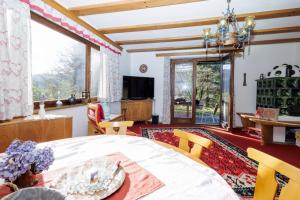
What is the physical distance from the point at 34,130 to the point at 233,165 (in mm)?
2814

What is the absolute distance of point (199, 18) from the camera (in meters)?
3.24

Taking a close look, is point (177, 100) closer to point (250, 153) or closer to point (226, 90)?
point (226, 90)

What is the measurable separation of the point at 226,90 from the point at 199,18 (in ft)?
9.02

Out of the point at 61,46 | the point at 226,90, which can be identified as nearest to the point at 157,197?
the point at 61,46

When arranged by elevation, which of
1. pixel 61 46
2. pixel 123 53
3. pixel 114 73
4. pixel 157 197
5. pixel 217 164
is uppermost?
pixel 123 53

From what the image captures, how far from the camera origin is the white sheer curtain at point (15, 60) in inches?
75.6

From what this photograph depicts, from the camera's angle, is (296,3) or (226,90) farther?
(226,90)

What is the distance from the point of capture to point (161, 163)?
1.02 metres

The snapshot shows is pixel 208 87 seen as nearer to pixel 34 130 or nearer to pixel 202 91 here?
pixel 202 91

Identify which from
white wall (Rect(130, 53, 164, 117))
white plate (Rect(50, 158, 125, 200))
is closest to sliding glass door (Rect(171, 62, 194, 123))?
white wall (Rect(130, 53, 164, 117))

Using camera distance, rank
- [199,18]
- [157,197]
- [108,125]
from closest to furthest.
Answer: [157,197], [108,125], [199,18]

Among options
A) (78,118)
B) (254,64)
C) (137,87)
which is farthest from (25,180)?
(254,64)

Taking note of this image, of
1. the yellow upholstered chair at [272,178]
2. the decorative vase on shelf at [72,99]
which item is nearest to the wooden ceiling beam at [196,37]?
the decorative vase on shelf at [72,99]

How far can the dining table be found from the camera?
2.45ft
